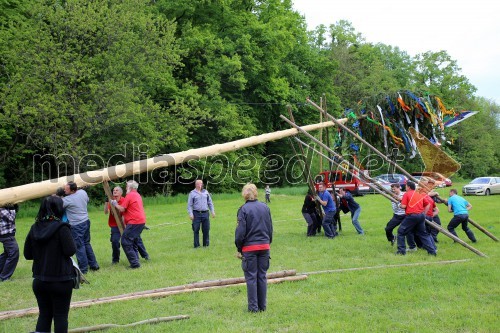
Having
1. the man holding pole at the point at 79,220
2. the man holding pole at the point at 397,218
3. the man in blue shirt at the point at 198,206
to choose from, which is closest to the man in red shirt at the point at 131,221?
the man holding pole at the point at 79,220

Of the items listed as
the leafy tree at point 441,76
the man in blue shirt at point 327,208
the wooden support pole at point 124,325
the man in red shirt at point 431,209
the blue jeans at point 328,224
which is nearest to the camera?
the wooden support pole at point 124,325

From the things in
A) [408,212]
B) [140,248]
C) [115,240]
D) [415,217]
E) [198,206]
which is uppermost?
[198,206]

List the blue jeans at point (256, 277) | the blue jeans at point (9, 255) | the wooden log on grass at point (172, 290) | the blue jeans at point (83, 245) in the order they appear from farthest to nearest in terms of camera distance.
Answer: the blue jeans at point (83, 245)
the blue jeans at point (9, 255)
the wooden log on grass at point (172, 290)
the blue jeans at point (256, 277)

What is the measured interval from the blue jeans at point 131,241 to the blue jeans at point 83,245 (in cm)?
71

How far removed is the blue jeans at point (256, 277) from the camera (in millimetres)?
7343

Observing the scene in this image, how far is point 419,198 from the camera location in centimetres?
1130

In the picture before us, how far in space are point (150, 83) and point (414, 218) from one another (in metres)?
20.5

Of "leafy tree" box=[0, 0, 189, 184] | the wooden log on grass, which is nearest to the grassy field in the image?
the wooden log on grass

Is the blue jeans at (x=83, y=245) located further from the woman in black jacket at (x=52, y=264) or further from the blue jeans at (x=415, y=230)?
the blue jeans at (x=415, y=230)

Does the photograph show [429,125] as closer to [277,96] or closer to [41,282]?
[41,282]

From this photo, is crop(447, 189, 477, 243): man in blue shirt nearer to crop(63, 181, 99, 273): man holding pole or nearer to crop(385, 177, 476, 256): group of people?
crop(385, 177, 476, 256): group of people

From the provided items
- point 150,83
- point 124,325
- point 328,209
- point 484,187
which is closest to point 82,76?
point 150,83

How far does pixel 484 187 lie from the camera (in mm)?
32031

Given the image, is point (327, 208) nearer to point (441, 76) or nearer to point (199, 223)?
point (199, 223)
